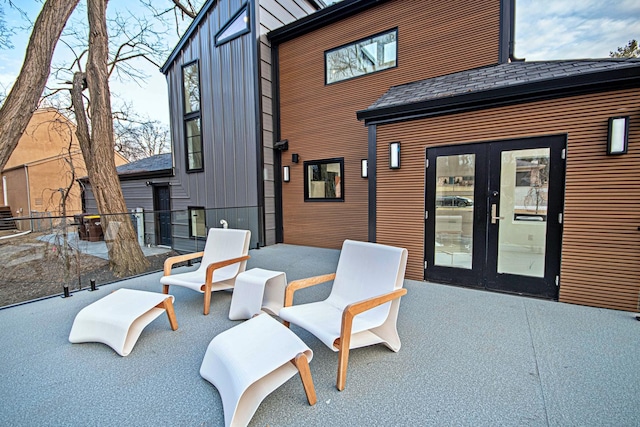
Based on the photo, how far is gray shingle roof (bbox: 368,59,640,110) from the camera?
11.4 ft

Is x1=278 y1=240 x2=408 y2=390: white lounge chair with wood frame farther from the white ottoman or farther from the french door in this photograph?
the french door

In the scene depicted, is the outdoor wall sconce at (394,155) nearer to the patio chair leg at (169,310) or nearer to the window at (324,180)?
the window at (324,180)

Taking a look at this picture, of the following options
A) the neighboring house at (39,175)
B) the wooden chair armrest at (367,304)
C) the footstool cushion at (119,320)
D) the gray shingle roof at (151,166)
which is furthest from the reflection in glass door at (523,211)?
the neighboring house at (39,175)

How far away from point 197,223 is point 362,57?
527cm

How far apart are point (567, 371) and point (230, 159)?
301 inches

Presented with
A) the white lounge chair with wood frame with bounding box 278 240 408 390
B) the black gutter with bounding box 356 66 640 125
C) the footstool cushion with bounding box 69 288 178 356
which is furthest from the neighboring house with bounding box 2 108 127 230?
the white lounge chair with wood frame with bounding box 278 240 408 390

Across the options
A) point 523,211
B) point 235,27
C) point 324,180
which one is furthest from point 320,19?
point 523,211

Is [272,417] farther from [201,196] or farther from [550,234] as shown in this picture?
[201,196]

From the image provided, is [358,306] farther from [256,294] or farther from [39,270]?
[39,270]

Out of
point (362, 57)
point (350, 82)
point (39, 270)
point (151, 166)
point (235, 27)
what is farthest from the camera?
point (151, 166)

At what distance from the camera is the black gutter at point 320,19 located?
6.40 meters

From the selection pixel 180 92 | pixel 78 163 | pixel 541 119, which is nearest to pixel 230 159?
pixel 180 92

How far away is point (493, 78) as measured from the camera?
426cm

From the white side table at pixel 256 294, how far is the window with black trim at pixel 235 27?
22.3 ft
